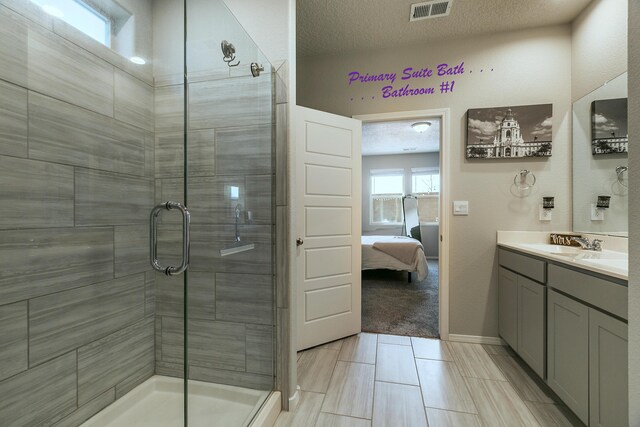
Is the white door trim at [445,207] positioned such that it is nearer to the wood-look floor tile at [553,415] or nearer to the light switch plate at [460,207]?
the light switch plate at [460,207]

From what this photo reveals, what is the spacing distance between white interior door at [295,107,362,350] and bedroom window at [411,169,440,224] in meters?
4.64

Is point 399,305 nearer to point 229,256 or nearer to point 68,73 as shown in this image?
point 229,256

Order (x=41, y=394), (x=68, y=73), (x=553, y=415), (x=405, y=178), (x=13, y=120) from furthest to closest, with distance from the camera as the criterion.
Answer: (x=405, y=178) → (x=553, y=415) → (x=68, y=73) → (x=41, y=394) → (x=13, y=120)

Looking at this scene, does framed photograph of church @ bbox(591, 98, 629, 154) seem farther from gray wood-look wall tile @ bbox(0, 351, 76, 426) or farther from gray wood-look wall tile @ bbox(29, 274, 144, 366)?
gray wood-look wall tile @ bbox(0, 351, 76, 426)

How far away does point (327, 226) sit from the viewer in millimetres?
2477

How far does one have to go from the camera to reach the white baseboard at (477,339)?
2.46 metres

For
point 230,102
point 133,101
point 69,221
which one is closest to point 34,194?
point 69,221

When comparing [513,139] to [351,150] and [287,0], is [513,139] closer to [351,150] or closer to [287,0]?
[351,150]

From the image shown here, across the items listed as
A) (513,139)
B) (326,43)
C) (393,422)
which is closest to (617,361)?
(393,422)

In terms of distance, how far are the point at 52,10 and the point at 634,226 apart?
2.44 metres

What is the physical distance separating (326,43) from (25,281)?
271 centimetres

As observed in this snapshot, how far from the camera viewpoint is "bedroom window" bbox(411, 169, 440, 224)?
22.2 feet

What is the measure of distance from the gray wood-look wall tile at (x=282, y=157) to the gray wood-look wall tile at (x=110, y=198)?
757 mm

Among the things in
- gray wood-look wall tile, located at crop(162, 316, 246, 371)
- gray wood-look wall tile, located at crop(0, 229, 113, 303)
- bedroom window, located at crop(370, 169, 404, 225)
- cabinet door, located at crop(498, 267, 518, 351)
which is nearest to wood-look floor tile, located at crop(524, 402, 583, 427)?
cabinet door, located at crop(498, 267, 518, 351)
